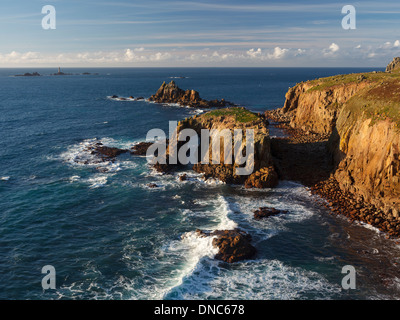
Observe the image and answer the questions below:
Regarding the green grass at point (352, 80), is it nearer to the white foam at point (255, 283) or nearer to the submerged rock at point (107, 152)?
the submerged rock at point (107, 152)

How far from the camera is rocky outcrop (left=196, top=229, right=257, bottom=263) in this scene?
34.3 metres

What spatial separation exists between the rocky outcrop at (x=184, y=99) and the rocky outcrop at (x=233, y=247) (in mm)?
98060

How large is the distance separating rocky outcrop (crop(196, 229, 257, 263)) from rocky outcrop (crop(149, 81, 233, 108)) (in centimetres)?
9806

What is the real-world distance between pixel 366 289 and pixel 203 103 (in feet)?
361

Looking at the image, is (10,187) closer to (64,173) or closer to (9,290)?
(64,173)

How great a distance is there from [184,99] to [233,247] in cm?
11345

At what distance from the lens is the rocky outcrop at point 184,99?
431 feet

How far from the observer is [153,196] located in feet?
164

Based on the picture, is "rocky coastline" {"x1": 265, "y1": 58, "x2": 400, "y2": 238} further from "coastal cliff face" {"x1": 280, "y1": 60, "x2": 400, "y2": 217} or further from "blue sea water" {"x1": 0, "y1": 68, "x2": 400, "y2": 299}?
"blue sea water" {"x1": 0, "y1": 68, "x2": 400, "y2": 299}

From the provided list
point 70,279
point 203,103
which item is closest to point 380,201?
point 70,279

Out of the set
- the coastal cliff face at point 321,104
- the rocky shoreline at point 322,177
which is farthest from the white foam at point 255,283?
the coastal cliff face at point 321,104

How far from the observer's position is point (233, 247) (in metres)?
35.0

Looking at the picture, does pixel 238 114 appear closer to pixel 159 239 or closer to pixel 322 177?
pixel 322 177

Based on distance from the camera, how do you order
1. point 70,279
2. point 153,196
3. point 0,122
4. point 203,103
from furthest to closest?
point 203,103 < point 0,122 < point 153,196 < point 70,279
